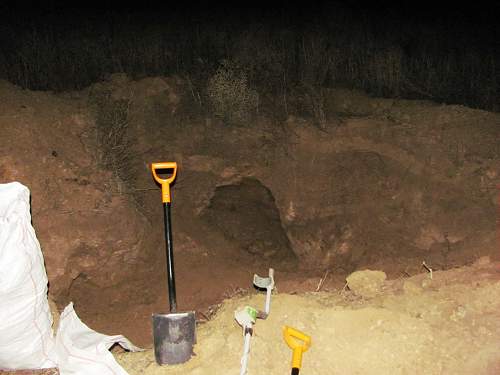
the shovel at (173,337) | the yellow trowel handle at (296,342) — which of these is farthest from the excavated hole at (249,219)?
the yellow trowel handle at (296,342)

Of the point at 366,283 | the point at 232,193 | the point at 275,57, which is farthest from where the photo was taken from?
the point at 275,57

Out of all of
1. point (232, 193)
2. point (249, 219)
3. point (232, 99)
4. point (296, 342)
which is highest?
point (232, 99)

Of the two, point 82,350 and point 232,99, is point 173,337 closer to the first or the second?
point 82,350

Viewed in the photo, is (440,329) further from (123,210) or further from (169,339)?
(123,210)

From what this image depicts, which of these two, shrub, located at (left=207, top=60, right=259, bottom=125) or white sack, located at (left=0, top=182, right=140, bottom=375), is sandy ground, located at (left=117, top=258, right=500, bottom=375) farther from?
shrub, located at (left=207, top=60, right=259, bottom=125)

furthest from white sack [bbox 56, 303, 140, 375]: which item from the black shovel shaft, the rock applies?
the rock

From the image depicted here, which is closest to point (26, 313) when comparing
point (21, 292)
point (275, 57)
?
point (21, 292)

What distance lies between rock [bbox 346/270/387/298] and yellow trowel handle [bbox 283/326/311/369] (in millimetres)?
548

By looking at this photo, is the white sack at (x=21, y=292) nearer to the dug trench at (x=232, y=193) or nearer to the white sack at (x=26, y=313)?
the white sack at (x=26, y=313)

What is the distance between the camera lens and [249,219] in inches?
152

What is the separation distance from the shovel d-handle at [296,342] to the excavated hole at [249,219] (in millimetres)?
1636

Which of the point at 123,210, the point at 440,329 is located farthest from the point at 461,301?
the point at 123,210

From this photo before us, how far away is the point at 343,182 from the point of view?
3.62 m

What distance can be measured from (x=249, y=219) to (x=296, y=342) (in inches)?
73.3
